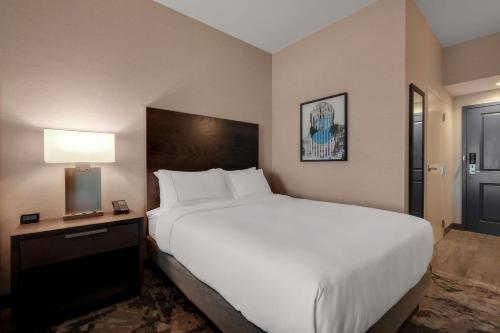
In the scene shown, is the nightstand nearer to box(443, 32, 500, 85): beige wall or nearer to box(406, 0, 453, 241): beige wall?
box(406, 0, 453, 241): beige wall

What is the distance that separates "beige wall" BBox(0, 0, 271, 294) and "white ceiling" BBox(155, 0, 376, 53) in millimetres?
168

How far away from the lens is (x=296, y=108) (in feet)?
11.3

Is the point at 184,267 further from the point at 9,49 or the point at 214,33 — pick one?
the point at 214,33

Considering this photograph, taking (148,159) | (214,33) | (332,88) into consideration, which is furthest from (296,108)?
(148,159)

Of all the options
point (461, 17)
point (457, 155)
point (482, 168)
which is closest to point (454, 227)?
point (482, 168)

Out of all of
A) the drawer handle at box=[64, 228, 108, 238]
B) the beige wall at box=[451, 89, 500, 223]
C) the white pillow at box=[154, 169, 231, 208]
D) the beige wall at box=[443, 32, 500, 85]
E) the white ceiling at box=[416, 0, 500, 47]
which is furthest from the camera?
the beige wall at box=[451, 89, 500, 223]

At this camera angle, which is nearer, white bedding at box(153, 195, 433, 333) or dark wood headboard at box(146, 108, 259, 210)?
white bedding at box(153, 195, 433, 333)

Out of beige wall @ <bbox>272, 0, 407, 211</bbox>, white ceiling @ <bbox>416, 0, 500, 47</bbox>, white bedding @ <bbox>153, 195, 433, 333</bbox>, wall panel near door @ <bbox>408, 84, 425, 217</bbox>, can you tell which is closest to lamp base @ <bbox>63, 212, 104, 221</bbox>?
white bedding @ <bbox>153, 195, 433, 333</bbox>

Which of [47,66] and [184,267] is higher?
[47,66]

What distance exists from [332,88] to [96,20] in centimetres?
260

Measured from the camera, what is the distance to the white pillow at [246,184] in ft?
9.14

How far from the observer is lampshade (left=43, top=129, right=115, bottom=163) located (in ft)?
5.72

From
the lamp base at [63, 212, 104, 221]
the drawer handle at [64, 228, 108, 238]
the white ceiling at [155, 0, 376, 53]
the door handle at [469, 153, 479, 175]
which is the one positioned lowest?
the drawer handle at [64, 228, 108, 238]

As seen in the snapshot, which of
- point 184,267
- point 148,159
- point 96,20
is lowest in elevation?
point 184,267
